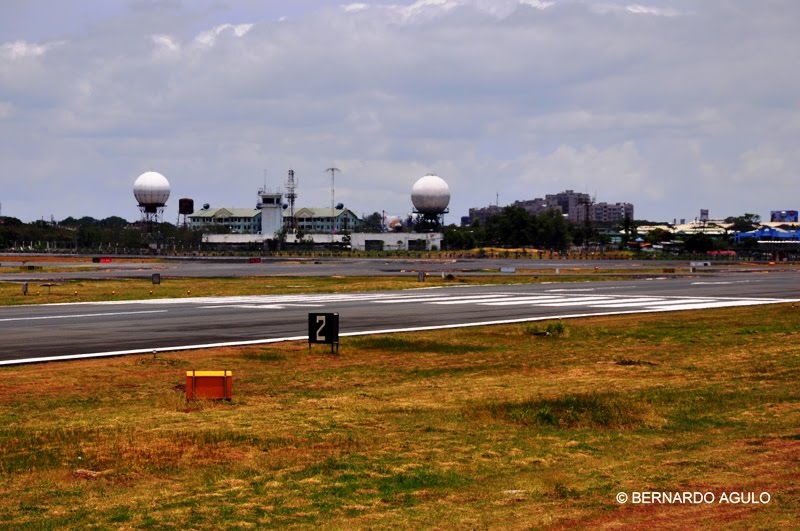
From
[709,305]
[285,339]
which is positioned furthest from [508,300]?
[285,339]

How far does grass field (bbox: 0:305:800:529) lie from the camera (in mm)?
12945

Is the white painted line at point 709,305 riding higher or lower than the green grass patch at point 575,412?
higher

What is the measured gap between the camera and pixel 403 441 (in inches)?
691

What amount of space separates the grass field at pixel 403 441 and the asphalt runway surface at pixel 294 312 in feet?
15.8

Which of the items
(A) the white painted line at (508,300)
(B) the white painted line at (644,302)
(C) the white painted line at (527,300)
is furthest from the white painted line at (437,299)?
(B) the white painted line at (644,302)

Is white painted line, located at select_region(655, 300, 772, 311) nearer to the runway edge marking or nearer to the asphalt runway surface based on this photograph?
the asphalt runway surface

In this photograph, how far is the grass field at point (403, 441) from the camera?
12.9 metres

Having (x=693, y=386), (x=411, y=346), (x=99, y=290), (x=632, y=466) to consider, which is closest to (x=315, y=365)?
(x=411, y=346)

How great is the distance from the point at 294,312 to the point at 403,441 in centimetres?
3175

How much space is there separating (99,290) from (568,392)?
180 feet

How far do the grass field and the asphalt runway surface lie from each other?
4.81 m

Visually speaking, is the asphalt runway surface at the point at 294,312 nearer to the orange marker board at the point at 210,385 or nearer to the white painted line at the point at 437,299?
the white painted line at the point at 437,299

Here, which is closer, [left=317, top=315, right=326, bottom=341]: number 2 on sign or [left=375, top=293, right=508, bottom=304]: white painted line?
[left=317, top=315, right=326, bottom=341]: number 2 on sign

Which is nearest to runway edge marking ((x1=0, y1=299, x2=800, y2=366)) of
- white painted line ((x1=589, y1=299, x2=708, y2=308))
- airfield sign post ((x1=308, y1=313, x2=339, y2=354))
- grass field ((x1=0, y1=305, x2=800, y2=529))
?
grass field ((x1=0, y1=305, x2=800, y2=529))
